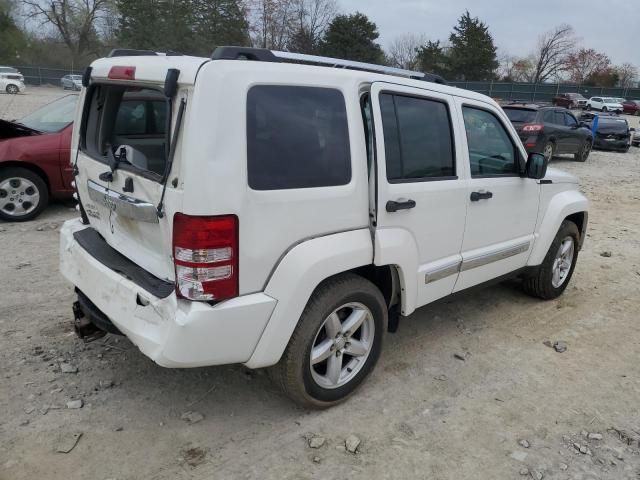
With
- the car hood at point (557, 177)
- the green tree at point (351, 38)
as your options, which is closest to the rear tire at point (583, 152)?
the car hood at point (557, 177)

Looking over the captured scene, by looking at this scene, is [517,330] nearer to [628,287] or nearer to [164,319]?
[628,287]

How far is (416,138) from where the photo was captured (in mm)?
3201

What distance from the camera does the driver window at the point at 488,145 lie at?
143 inches

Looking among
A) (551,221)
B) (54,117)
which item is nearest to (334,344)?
(551,221)

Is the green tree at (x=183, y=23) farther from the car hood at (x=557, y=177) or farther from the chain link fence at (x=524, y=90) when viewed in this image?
the car hood at (x=557, y=177)

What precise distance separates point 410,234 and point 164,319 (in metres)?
1.51

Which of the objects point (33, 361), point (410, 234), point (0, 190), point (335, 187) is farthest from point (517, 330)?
point (0, 190)

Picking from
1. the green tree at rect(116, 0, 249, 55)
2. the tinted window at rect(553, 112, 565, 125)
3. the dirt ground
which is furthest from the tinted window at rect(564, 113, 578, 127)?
the green tree at rect(116, 0, 249, 55)

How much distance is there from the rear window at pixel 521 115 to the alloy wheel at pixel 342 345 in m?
12.1

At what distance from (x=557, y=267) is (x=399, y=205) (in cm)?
259

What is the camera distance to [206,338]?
95.1 inches

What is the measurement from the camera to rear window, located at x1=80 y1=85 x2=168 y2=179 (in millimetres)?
3123

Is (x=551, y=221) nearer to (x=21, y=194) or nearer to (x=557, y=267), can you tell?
(x=557, y=267)

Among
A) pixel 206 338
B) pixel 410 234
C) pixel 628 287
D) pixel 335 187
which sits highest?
pixel 335 187
